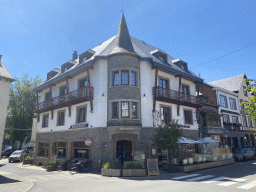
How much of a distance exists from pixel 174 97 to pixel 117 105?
6.94 meters

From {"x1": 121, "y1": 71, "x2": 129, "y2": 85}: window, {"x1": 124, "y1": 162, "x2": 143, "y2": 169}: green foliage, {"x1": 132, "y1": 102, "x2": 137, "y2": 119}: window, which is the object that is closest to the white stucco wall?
{"x1": 121, "y1": 71, "x2": 129, "y2": 85}: window

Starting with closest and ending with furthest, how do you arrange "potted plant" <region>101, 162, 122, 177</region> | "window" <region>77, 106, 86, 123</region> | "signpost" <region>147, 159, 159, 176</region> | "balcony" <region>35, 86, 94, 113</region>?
1. "potted plant" <region>101, 162, 122, 177</region>
2. "signpost" <region>147, 159, 159, 176</region>
3. "balcony" <region>35, 86, 94, 113</region>
4. "window" <region>77, 106, 86, 123</region>

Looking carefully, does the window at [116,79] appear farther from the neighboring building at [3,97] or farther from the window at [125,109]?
the neighboring building at [3,97]

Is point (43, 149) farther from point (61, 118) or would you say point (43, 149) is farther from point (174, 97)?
point (174, 97)

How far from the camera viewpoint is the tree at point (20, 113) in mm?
38219

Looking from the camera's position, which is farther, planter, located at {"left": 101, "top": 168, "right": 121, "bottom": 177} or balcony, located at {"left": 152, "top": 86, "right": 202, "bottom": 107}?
balcony, located at {"left": 152, "top": 86, "right": 202, "bottom": 107}

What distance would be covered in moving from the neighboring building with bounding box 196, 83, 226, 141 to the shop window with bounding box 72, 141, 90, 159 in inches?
612

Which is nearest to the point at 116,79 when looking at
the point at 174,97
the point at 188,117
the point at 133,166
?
the point at 174,97

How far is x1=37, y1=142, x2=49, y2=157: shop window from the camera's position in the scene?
24934 millimetres

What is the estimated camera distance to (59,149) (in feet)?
73.9

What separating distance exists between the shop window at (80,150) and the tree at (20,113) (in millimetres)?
23851

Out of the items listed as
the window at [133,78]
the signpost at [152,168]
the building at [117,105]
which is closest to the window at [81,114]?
the building at [117,105]

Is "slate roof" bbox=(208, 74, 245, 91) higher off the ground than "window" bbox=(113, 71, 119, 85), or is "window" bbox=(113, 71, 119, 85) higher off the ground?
"slate roof" bbox=(208, 74, 245, 91)

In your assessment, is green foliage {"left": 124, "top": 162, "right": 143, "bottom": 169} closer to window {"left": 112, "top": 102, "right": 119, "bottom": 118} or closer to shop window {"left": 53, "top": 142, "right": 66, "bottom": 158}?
window {"left": 112, "top": 102, "right": 119, "bottom": 118}
